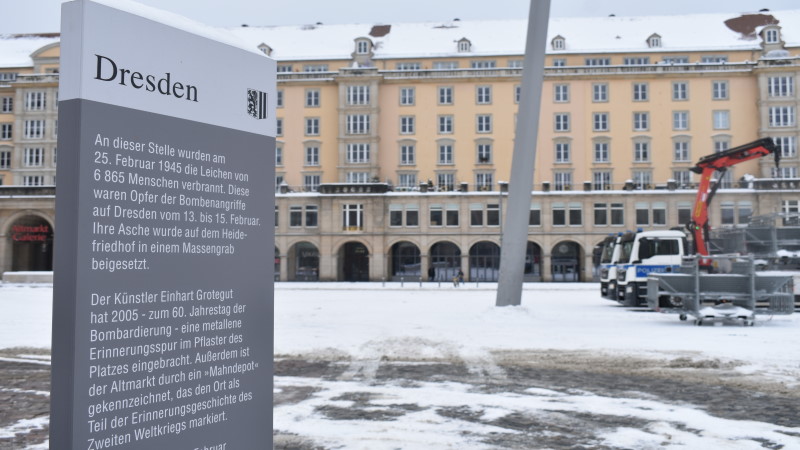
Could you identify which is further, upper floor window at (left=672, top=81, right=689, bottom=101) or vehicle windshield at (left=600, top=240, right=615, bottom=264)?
upper floor window at (left=672, top=81, right=689, bottom=101)

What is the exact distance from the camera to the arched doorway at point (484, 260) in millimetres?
59938

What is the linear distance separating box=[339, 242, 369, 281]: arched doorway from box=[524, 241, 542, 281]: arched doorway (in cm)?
1467

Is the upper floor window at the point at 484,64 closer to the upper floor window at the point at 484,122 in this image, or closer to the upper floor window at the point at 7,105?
the upper floor window at the point at 484,122

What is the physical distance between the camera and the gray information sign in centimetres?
297

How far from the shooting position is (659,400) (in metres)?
8.60

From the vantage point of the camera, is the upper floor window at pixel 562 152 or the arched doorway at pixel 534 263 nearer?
the arched doorway at pixel 534 263

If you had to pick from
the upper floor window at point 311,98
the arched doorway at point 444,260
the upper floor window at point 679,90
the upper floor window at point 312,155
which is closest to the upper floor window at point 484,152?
the arched doorway at point 444,260

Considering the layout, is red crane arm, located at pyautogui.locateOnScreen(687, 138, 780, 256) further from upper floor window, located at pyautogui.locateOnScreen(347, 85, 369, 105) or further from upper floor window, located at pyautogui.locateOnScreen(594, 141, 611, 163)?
upper floor window, located at pyautogui.locateOnScreen(347, 85, 369, 105)

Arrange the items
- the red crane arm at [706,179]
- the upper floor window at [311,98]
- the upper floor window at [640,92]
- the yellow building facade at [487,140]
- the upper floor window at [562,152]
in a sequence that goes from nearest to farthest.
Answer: the red crane arm at [706,179] → the yellow building facade at [487,140] → the upper floor window at [640,92] → the upper floor window at [562,152] → the upper floor window at [311,98]

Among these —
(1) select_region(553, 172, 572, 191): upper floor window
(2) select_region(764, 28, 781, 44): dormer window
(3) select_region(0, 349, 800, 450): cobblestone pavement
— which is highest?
(2) select_region(764, 28, 781, 44): dormer window

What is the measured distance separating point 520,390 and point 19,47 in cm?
7917

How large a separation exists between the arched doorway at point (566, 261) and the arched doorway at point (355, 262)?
1696 cm

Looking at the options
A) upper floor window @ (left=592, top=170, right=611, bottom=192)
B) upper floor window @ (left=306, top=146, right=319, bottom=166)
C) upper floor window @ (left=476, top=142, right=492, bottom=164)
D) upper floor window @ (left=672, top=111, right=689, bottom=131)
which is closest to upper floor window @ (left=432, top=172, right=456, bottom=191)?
upper floor window @ (left=476, top=142, right=492, bottom=164)

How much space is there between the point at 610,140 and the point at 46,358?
185ft
